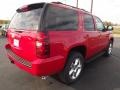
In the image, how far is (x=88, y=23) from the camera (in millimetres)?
4910

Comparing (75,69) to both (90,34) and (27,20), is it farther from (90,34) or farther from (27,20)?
(27,20)

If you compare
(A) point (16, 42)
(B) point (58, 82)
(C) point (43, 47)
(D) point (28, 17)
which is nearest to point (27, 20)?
(D) point (28, 17)

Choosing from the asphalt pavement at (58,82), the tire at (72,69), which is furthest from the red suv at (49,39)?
the asphalt pavement at (58,82)

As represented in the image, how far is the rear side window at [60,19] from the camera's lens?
3.34 metres

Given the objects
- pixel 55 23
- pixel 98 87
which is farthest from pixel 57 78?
pixel 55 23

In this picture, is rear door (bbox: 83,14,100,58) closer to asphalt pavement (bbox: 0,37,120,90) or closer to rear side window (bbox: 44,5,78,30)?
rear side window (bbox: 44,5,78,30)

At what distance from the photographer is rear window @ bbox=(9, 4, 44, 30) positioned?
133 inches

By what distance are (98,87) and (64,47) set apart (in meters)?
1.44

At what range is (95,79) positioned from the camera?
4617 millimetres

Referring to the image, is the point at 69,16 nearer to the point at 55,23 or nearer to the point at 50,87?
the point at 55,23

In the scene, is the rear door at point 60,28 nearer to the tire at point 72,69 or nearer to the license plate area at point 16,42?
the tire at point 72,69

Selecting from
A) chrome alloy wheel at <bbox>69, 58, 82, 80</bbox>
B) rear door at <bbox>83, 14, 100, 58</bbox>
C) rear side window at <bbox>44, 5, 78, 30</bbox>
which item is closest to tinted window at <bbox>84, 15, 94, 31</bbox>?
rear door at <bbox>83, 14, 100, 58</bbox>

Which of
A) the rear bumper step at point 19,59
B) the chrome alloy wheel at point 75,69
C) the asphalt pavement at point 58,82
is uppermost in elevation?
the rear bumper step at point 19,59

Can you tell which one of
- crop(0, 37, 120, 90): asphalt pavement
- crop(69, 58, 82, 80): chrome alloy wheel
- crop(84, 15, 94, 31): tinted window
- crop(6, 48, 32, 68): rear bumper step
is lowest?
crop(0, 37, 120, 90): asphalt pavement
